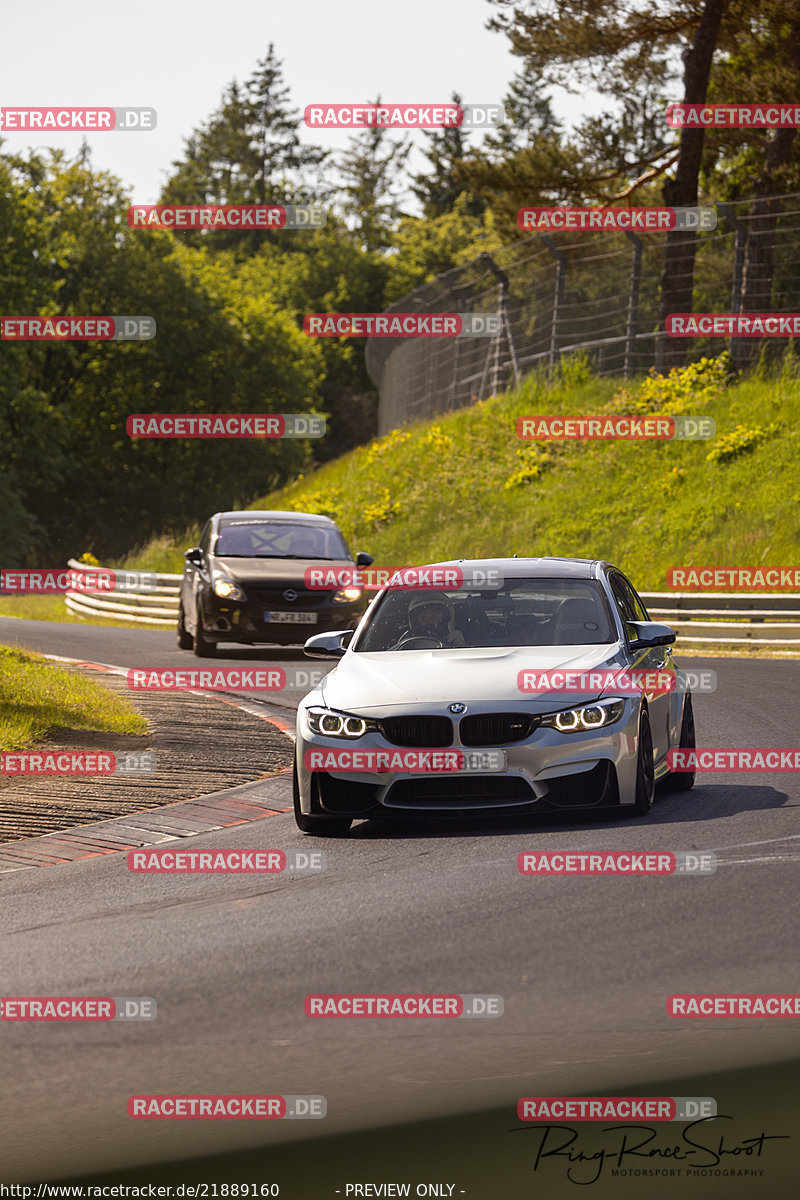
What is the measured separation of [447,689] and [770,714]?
644 centimetres

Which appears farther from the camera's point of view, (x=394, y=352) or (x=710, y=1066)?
(x=394, y=352)

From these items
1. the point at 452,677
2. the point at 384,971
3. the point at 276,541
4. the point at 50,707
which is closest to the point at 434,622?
the point at 452,677

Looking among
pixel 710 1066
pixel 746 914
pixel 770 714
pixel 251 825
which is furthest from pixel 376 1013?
pixel 770 714

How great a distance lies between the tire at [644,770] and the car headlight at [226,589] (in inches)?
474

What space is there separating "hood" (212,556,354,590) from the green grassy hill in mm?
7451

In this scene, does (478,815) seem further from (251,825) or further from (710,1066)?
(710,1066)

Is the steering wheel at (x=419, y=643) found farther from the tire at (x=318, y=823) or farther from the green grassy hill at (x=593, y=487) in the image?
the green grassy hill at (x=593, y=487)

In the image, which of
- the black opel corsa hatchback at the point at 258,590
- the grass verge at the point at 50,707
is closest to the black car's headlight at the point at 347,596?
the black opel corsa hatchback at the point at 258,590

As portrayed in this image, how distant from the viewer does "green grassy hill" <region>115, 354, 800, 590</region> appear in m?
28.3

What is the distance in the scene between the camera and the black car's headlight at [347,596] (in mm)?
21664

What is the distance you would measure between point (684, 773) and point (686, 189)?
83.1ft

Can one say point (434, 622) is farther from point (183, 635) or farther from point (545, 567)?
point (183, 635)

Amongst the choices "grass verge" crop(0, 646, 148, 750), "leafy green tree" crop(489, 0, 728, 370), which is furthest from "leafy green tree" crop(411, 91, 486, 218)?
"grass verge" crop(0, 646, 148, 750)

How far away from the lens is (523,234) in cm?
4122
